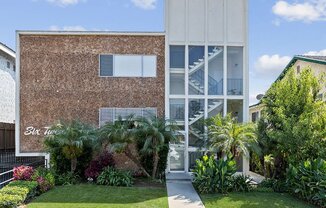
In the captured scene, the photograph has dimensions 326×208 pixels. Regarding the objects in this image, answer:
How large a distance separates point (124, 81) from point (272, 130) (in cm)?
790

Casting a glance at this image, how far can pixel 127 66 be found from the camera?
17.5 m

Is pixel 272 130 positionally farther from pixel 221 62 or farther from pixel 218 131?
pixel 221 62

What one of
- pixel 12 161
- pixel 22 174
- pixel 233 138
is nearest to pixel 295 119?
pixel 233 138

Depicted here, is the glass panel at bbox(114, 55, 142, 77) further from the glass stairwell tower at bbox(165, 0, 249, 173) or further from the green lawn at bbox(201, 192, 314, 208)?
the green lawn at bbox(201, 192, 314, 208)

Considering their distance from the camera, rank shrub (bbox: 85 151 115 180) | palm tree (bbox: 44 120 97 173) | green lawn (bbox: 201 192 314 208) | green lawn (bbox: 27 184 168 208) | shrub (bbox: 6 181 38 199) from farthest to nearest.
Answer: shrub (bbox: 85 151 115 180), palm tree (bbox: 44 120 97 173), shrub (bbox: 6 181 38 199), green lawn (bbox: 201 192 314 208), green lawn (bbox: 27 184 168 208)

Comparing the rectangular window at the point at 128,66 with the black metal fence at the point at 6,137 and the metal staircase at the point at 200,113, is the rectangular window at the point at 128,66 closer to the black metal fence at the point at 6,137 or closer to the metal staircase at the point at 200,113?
the metal staircase at the point at 200,113

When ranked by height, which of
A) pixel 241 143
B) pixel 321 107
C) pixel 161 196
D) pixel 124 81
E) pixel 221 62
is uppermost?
pixel 221 62

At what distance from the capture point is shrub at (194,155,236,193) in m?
12.5

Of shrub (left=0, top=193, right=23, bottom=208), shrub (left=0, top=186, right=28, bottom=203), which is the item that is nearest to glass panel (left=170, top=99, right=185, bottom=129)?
shrub (left=0, top=186, right=28, bottom=203)

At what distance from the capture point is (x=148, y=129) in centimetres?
1445

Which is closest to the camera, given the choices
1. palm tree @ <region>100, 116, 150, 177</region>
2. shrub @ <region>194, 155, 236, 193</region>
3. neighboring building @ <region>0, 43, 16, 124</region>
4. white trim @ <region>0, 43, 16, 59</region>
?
shrub @ <region>194, 155, 236, 193</region>

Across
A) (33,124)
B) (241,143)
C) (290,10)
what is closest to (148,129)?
(241,143)

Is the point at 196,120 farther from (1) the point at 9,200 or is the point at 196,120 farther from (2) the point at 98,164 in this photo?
(1) the point at 9,200

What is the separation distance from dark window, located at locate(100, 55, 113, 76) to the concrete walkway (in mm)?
6602
